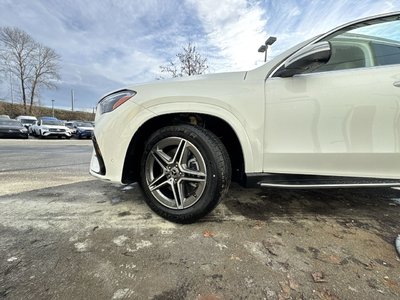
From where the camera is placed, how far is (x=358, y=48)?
2.19 meters

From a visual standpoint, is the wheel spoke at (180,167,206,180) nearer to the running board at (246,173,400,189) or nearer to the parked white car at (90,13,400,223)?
the parked white car at (90,13,400,223)

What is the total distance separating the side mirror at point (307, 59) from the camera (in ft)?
5.98

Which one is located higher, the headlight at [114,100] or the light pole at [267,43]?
the light pole at [267,43]

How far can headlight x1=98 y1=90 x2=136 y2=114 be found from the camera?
90.2 inches

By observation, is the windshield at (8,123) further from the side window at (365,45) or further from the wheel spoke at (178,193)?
the side window at (365,45)

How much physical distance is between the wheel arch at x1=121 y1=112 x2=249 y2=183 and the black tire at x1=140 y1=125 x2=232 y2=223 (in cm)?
11

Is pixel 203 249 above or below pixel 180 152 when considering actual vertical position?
below

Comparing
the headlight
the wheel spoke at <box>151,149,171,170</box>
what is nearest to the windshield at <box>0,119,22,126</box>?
the headlight

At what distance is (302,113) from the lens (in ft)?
6.46

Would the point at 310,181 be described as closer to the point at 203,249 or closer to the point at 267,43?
the point at 203,249

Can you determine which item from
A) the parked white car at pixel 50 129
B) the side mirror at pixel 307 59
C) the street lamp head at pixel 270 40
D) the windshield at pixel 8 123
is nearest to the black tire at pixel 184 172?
the side mirror at pixel 307 59

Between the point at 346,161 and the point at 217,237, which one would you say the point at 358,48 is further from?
the point at 217,237

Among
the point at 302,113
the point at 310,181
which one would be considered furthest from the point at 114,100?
the point at 310,181

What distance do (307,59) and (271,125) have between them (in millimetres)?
545
